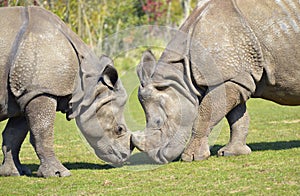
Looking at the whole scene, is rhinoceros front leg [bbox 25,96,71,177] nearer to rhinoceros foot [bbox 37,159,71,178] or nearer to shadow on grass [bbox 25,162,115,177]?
rhinoceros foot [bbox 37,159,71,178]

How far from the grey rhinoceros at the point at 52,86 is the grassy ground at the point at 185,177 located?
0.42 m

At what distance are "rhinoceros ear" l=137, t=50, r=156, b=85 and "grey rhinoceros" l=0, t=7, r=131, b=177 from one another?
438mm

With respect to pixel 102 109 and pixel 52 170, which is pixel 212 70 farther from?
pixel 52 170

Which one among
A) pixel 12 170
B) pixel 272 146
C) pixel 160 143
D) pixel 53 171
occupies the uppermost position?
pixel 160 143

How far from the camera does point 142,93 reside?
10.5m

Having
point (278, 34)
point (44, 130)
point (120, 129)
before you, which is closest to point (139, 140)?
point (120, 129)

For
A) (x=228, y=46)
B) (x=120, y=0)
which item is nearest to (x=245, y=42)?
(x=228, y=46)

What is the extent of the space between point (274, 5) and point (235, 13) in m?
0.59

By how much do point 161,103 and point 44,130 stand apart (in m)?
1.74

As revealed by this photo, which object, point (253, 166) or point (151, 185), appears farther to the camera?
point (253, 166)

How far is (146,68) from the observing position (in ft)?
34.4

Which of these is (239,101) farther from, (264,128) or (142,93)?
(264,128)

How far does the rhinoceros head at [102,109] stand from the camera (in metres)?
9.95

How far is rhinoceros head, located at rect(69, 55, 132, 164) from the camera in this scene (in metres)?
9.95
